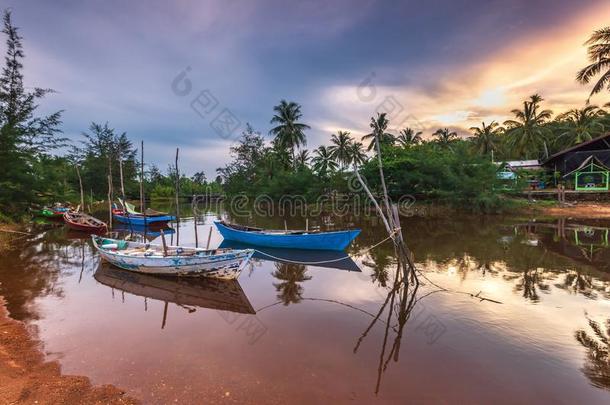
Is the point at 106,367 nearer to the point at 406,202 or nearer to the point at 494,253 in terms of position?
the point at 494,253

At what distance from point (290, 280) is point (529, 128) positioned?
42.1 m

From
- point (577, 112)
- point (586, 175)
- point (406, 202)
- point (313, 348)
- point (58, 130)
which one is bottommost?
point (313, 348)

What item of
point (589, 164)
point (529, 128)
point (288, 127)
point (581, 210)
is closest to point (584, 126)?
point (529, 128)

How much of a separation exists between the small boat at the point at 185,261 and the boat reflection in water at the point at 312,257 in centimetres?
266

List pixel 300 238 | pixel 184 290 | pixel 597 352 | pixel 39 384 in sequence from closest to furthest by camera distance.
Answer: pixel 39 384, pixel 597 352, pixel 184 290, pixel 300 238

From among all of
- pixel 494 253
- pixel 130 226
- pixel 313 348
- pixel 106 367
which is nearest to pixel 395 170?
pixel 494 253

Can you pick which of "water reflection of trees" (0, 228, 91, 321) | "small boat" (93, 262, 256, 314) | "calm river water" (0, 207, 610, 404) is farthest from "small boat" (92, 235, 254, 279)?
"water reflection of trees" (0, 228, 91, 321)

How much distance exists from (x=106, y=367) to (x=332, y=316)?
494 cm

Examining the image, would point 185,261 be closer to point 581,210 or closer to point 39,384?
point 39,384

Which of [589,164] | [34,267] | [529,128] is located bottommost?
[34,267]

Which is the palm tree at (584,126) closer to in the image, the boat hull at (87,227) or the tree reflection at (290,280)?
the tree reflection at (290,280)

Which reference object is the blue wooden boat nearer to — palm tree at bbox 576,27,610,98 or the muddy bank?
the muddy bank

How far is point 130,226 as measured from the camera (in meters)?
25.7

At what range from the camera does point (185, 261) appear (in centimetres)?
1034
